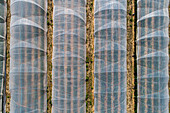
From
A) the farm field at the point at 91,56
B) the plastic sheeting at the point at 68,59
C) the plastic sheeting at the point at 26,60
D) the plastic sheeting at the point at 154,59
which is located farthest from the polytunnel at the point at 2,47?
the plastic sheeting at the point at 154,59

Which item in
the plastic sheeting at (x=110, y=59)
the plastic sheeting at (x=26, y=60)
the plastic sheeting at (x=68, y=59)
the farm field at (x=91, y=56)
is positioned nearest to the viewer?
the plastic sheeting at (x=26, y=60)

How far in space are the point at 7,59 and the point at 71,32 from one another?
504cm

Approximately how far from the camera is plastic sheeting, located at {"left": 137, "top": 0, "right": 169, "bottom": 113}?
8.02m

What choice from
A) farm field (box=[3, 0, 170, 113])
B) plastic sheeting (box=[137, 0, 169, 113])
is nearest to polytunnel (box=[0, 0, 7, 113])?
farm field (box=[3, 0, 170, 113])

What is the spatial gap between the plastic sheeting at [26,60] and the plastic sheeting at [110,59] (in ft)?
12.6

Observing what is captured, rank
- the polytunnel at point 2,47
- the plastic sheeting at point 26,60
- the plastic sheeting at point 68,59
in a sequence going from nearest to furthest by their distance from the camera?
the plastic sheeting at point 26,60 < the plastic sheeting at point 68,59 < the polytunnel at point 2,47

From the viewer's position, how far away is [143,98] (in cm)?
813

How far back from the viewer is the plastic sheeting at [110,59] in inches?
313

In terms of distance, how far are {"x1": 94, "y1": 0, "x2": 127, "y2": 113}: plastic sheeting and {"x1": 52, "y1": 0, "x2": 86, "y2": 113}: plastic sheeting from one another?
1.18 metres

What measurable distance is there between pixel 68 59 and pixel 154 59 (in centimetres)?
578

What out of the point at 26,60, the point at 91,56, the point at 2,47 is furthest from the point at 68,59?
the point at 2,47

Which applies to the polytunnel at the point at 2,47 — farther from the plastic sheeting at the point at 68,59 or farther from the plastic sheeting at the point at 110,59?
the plastic sheeting at the point at 110,59

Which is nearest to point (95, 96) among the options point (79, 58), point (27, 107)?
point (79, 58)

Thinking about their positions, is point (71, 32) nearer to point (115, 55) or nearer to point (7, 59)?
point (115, 55)
